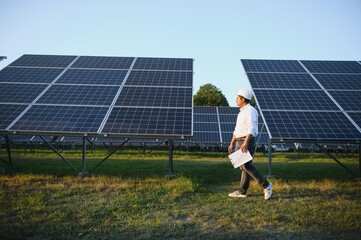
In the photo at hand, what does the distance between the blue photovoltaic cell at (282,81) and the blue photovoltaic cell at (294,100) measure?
0.48m

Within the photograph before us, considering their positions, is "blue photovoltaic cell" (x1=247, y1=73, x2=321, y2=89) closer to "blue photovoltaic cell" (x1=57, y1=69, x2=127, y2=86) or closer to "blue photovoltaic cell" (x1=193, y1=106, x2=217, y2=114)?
"blue photovoltaic cell" (x1=57, y1=69, x2=127, y2=86)

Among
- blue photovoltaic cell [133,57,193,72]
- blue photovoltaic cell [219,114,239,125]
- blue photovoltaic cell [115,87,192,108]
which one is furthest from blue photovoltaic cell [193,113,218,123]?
blue photovoltaic cell [115,87,192,108]

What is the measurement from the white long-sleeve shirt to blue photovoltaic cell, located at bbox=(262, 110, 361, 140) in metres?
2.36


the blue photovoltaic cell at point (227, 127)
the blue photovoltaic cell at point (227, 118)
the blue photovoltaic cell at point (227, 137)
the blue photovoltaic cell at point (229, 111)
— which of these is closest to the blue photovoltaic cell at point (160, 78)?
the blue photovoltaic cell at point (227, 137)

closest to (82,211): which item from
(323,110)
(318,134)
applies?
(318,134)

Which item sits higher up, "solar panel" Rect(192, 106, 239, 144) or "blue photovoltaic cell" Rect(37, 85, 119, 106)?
"blue photovoltaic cell" Rect(37, 85, 119, 106)

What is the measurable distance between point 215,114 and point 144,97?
14517mm

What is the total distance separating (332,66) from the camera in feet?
42.8

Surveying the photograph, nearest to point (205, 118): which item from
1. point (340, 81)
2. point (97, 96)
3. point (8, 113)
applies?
point (340, 81)

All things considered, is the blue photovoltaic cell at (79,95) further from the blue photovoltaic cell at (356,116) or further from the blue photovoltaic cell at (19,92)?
the blue photovoltaic cell at (356,116)

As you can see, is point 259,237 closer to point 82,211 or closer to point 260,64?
point 82,211

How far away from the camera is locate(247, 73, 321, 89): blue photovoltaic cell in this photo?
424 inches

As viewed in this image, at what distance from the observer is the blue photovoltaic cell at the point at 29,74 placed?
10.9 m

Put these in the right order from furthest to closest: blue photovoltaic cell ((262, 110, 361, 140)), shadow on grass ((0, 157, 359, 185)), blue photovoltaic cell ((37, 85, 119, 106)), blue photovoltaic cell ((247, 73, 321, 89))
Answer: blue photovoltaic cell ((247, 73, 321, 89)), blue photovoltaic cell ((37, 85, 119, 106)), shadow on grass ((0, 157, 359, 185)), blue photovoltaic cell ((262, 110, 361, 140))
